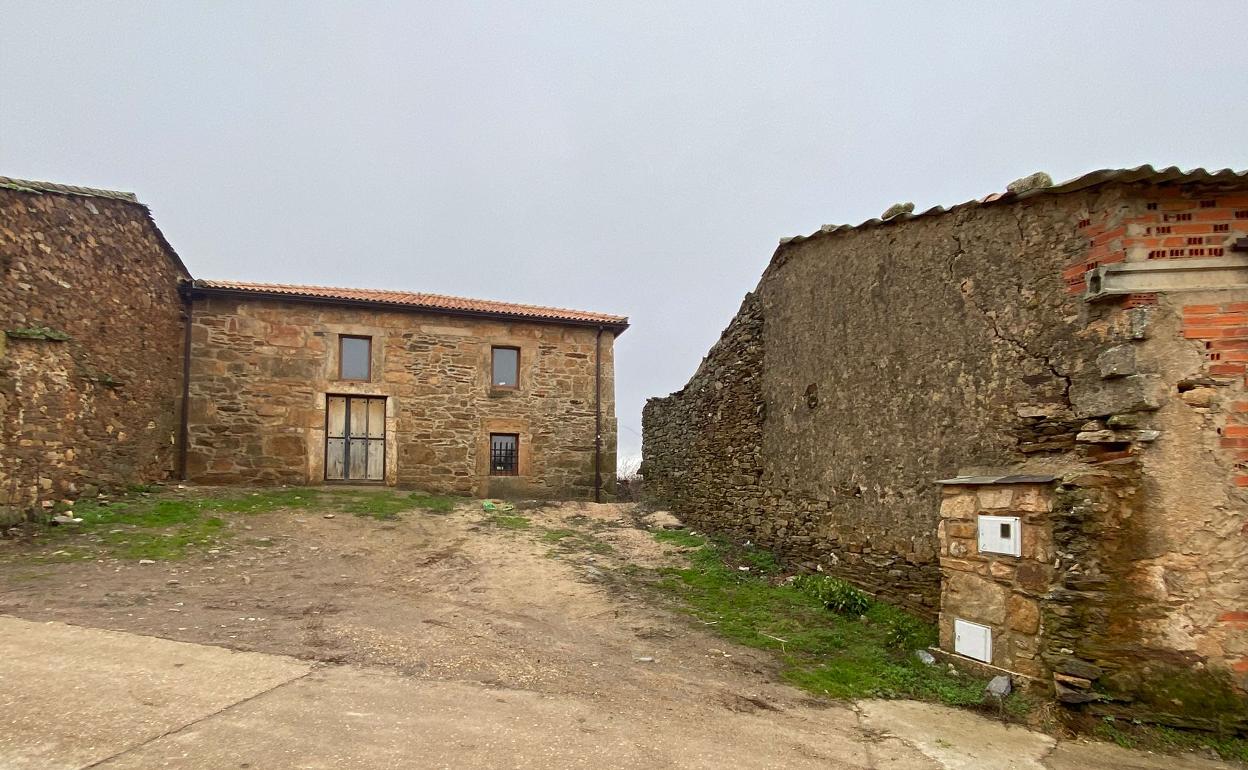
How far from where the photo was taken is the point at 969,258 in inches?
254

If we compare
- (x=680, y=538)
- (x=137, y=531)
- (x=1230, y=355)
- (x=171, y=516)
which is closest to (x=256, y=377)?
(x=171, y=516)

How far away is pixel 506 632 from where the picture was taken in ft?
21.4

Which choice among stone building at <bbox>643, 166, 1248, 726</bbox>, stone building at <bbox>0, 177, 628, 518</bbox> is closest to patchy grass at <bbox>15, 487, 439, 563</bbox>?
stone building at <bbox>0, 177, 628, 518</bbox>

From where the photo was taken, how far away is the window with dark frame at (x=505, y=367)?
15.3 metres

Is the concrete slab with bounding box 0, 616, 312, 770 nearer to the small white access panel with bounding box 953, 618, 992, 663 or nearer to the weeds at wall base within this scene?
the weeds at wall base

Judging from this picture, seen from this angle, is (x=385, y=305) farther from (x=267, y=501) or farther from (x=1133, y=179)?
(x=1133, y=179)

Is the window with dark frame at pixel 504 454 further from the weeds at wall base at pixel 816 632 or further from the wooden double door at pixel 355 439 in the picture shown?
the weeds at wall base at pixel 816 632

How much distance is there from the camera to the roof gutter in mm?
13506

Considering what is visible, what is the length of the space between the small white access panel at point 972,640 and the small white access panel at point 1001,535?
2.12ft

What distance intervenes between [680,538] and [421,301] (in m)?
8.10

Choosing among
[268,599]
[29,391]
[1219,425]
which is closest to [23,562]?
[29,391]

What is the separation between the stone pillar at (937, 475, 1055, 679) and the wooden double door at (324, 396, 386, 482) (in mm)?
11715

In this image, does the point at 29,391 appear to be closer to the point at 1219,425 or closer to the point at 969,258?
the point at 969,258

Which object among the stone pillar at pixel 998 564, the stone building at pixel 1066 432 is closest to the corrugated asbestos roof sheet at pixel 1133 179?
the stone building at pixel 1066 432
